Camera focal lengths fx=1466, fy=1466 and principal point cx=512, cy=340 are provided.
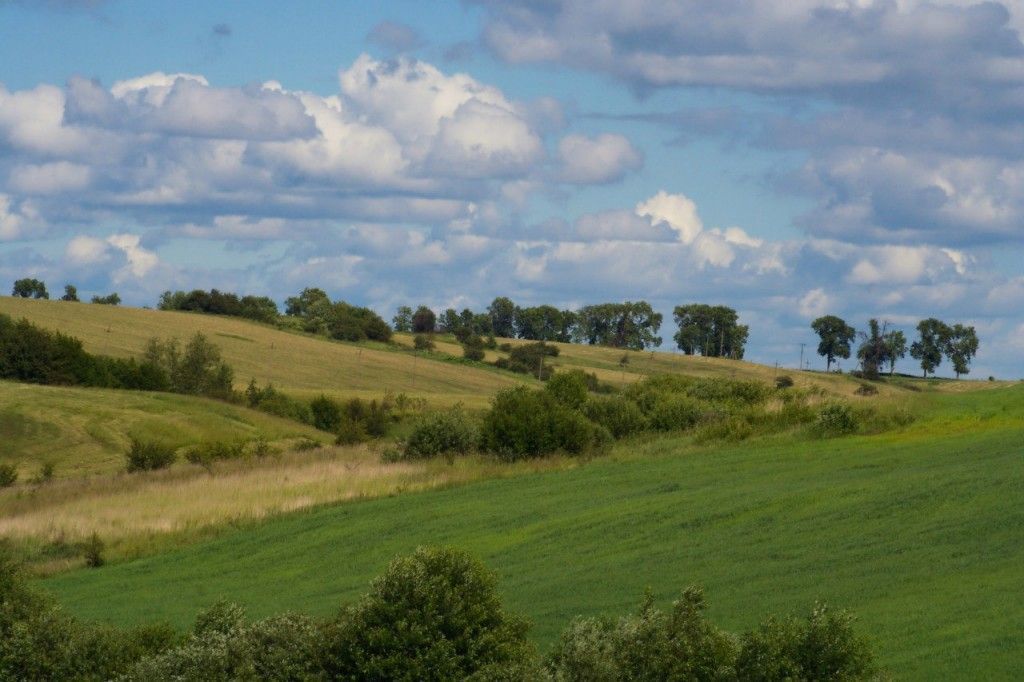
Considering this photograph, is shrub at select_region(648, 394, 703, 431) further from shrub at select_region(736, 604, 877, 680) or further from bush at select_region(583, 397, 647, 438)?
shrub at select_region(736, 604, 877, 680)

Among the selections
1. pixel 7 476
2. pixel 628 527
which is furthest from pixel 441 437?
pixel 628 527

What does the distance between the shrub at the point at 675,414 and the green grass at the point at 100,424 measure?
79.2ft

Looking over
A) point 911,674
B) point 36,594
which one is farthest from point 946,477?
point 36,594

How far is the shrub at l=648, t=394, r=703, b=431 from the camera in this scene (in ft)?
194

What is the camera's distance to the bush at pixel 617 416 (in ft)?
197

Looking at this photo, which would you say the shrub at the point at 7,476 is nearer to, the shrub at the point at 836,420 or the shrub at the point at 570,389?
the shrub at the point at 570,389

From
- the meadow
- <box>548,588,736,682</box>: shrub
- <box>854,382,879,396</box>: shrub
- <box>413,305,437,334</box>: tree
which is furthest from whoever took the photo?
<box>413,305,437,334</box>: tree

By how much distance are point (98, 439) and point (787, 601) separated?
5962 cm

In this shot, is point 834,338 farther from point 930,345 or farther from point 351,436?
point 351,436

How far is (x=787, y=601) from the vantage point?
20547 millimetres

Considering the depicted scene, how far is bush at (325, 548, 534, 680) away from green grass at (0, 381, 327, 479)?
50908 mm

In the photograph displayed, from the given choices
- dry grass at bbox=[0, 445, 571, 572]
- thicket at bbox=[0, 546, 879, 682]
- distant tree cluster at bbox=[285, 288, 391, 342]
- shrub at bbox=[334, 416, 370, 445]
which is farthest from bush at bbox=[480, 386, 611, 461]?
distant tree cluster at bbox=[285, 288, 391, 342]

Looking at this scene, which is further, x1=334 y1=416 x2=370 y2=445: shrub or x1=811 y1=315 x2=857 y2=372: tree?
x1=811 y1=315 x2=857 y2=372: tree

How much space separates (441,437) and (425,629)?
37991 mm
